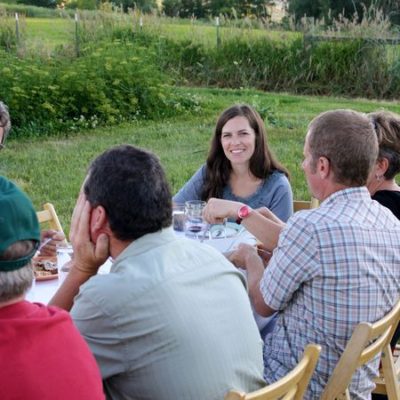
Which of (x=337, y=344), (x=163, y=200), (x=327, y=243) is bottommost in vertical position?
(x=337, y=344)

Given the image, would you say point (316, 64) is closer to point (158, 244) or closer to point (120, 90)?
point (120, 90)

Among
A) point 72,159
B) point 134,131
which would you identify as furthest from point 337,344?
point 134,131

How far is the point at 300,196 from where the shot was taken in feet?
22.1

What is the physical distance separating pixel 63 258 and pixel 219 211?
0.80 metres

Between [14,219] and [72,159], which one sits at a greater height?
[14,219]

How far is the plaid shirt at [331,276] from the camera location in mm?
2400

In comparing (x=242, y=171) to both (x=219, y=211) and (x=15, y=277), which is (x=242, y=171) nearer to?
(x=219, y=211)

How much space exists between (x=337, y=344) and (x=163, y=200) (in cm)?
91

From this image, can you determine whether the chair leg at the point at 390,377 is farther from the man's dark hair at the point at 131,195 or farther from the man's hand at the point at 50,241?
the man's hand at the point at 50,241

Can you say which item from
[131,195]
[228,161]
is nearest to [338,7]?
[228,161]

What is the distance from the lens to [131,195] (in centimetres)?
201

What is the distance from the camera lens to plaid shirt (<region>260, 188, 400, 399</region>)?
7.88 ft

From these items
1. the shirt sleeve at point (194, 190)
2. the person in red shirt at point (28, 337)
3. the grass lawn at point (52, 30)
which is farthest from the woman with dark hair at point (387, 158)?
the grass lawn at point (52, 30)

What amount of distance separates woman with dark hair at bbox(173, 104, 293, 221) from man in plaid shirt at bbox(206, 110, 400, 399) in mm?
1403
